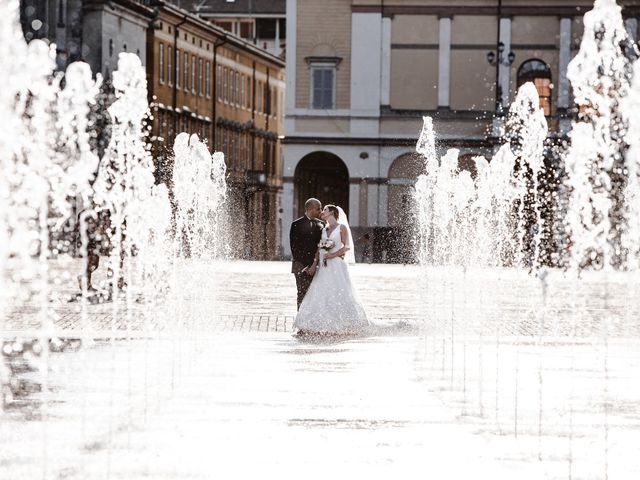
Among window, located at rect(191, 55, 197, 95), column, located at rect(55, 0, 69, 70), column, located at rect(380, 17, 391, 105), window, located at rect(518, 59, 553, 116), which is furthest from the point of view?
window, located at rect(191, 55, 197, 95)

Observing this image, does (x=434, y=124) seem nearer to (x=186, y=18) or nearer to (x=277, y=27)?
(x=186, y=18)

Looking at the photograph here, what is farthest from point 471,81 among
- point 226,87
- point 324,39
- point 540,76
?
point 226,87

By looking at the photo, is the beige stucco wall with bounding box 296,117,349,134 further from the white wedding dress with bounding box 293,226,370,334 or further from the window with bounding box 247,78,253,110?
the white wedding dress with bounding box 293,226,370,334

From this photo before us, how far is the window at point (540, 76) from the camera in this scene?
54.5m

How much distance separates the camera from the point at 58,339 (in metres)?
17.8

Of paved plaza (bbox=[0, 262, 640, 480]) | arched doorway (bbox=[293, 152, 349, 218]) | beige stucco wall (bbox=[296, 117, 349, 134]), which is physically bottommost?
paved plaza (bbox=[0, 262, 640, 480])

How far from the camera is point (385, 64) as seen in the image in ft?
180

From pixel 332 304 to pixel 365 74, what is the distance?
36.7 metres

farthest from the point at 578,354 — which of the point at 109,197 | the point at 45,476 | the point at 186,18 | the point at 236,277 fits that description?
the point at 186,18

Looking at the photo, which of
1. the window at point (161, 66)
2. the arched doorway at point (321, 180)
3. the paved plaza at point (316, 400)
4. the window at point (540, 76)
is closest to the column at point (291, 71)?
the arched doorway at point (321, 180)

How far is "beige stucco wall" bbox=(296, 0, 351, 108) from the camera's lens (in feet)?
181

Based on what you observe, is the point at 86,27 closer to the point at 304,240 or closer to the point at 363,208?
the point at 363,208

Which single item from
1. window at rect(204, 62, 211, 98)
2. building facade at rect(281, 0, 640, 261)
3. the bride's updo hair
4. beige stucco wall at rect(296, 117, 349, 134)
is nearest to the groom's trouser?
the bride's updo hair

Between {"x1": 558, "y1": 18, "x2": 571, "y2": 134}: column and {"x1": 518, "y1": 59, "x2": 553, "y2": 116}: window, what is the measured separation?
0.42m
